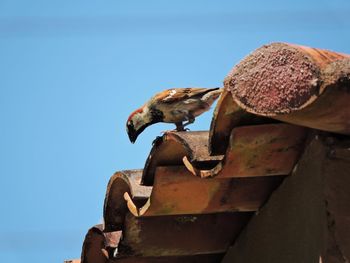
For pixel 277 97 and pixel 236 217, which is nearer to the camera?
pixel 277 97

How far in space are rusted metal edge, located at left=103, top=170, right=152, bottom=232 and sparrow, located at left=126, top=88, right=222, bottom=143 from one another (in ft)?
6.16

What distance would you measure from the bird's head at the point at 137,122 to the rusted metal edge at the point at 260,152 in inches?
135

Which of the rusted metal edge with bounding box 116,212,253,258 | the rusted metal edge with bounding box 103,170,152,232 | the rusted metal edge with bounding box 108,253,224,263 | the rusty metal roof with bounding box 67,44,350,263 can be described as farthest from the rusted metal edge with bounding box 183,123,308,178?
the rusted metal edge with bounding box 108,253,224,263

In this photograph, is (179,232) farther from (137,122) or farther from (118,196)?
(137,122)

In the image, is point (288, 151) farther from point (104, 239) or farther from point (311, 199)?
point (104, 239)

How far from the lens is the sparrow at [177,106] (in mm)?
5824

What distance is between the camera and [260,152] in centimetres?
307

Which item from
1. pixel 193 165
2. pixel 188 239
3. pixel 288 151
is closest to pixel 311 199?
pixel 288 151

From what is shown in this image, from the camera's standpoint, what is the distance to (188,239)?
3.91 meters

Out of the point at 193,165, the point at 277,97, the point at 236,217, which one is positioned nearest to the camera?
the point at 277,97

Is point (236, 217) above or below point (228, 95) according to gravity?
below

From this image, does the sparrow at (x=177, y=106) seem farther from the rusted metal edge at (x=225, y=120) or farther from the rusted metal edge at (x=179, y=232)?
the rusted metal edge at (x=225, y=120)

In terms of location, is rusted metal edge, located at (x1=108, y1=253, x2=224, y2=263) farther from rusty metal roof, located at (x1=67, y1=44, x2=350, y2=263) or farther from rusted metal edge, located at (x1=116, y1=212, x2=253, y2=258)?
rusted metal edge, located at (x1=116, y1=212, x2=253, y2=258)

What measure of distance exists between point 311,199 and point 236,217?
2.72 ft
